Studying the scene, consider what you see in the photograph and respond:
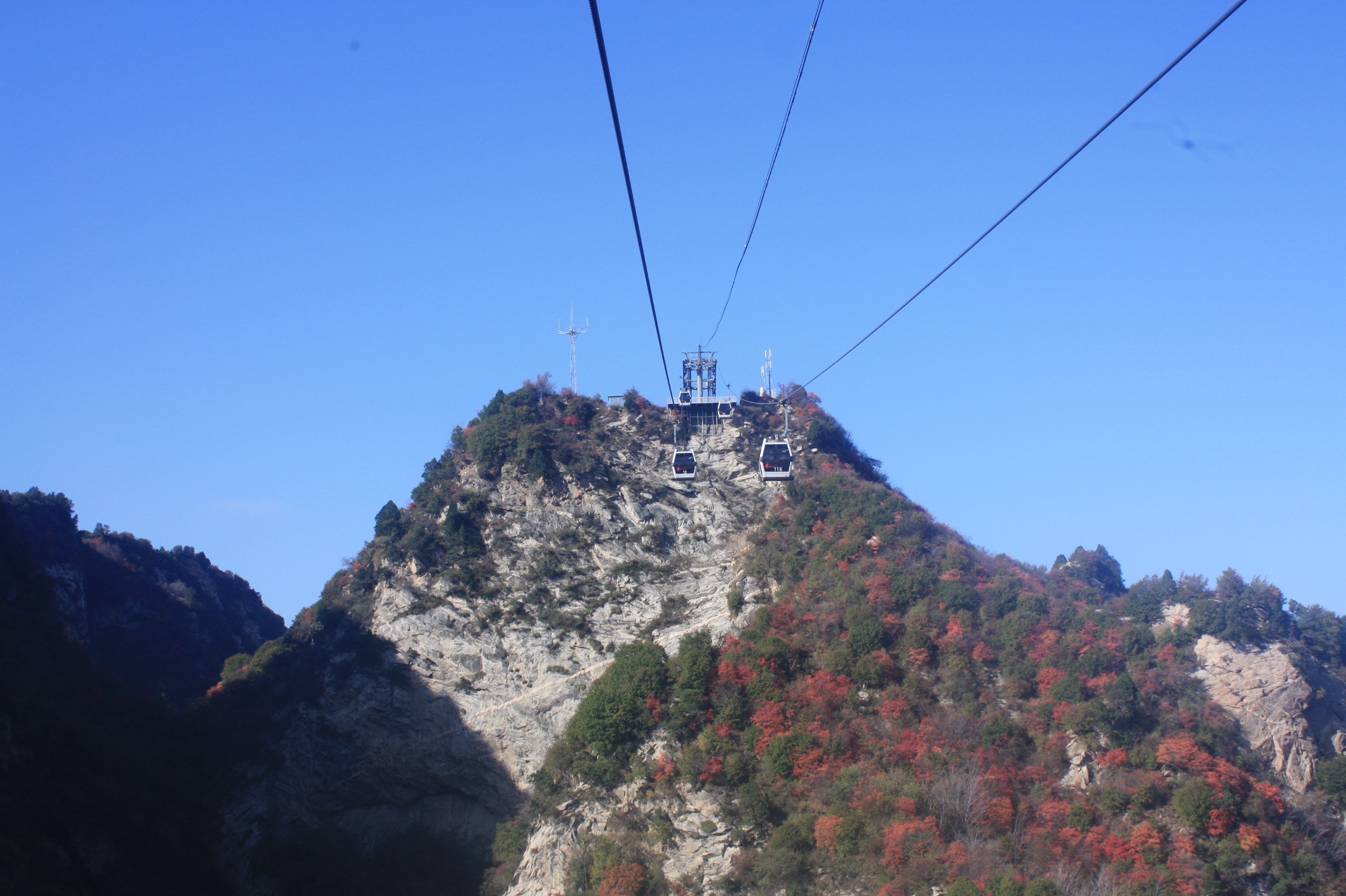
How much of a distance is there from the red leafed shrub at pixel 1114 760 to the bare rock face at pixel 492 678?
56.9ft

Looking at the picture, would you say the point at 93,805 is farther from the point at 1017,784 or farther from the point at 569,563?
the point at 1017,784

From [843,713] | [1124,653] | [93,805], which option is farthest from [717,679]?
[93,805]

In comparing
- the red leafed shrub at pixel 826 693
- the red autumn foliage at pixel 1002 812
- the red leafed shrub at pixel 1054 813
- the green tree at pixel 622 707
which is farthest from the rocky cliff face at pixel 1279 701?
the green tree at pixel 622 707

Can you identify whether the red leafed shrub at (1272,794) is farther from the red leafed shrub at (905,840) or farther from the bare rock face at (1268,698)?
the red leafed shrub at (905,840)

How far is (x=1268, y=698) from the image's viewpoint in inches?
1769

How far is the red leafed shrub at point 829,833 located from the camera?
122 ft

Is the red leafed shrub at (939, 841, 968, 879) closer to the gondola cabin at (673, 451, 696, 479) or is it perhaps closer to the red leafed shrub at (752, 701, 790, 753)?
the red leafed shrub at (752, 701, 790, 753)

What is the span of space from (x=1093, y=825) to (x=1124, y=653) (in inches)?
438

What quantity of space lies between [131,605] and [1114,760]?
54.8 metres

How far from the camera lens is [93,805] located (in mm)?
38906

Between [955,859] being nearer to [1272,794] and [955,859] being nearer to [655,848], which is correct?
[655,848]

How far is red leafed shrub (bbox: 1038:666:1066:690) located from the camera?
43.9 meters

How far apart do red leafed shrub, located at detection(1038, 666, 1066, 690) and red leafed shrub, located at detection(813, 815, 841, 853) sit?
12398 millimetres

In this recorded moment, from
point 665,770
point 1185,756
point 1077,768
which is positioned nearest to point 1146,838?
point 1077,768
